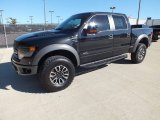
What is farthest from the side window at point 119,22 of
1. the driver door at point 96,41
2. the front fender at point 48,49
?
the front fender at point 48,49

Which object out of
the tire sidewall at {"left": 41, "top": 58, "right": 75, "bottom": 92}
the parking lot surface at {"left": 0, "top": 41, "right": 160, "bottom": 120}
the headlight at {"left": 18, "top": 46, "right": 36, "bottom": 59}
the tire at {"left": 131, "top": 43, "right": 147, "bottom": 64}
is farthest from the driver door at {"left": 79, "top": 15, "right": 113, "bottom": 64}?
the tire at {"left": 131, "top": 43, "right": 147, "bottom": 64}

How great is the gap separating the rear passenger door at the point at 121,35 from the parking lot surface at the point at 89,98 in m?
0.82

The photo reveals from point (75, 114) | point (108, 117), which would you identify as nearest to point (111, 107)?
point (108, 117)

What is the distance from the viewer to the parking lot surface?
127 inches

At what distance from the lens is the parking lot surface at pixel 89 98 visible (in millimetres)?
3215

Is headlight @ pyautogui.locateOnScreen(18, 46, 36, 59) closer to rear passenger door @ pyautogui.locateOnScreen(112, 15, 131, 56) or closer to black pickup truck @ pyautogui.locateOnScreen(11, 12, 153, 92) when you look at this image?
black pickup truck @ pyautogui.locateOnScreen(11, 12, 153, 92)

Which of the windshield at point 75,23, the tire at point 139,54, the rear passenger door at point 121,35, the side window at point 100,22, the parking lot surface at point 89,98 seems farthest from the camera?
the tire at point 139,54

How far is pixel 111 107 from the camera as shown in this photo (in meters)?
3.44

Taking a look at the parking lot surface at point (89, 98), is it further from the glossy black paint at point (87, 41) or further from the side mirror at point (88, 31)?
the side mirror at point (88, 31)

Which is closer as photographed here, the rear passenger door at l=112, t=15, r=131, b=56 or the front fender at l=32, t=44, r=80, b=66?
the front fender at l=32, t=44, r=80, b=66

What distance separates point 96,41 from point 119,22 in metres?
1.39

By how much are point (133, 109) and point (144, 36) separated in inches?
161

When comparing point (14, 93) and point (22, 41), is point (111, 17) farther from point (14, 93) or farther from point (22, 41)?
point (14, 93)

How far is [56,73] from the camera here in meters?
4.27
